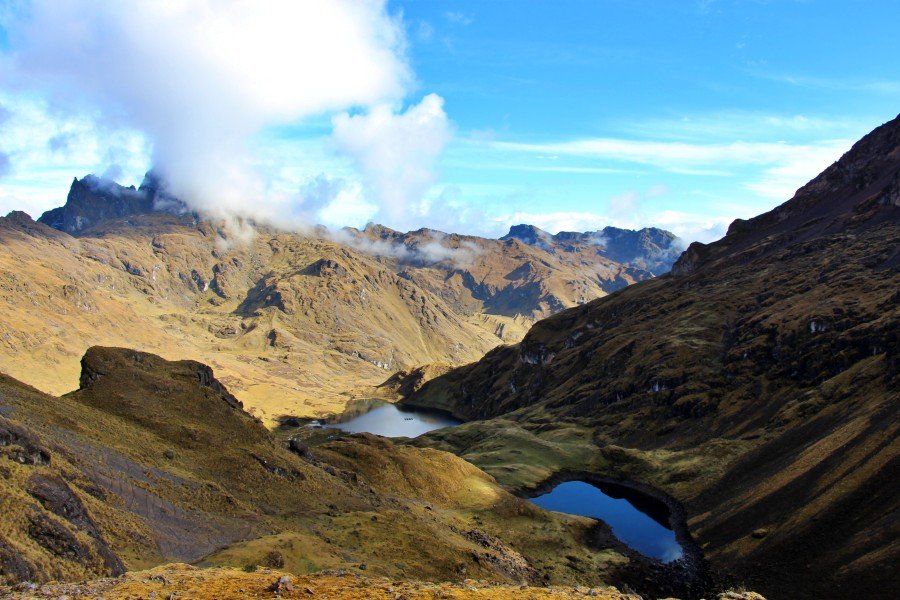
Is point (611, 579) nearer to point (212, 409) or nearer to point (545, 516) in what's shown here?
point (545, 516)

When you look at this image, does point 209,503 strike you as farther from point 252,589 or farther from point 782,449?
point 782,449

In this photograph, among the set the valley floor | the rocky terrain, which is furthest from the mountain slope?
the rocky terrain

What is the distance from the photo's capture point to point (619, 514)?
12975cm

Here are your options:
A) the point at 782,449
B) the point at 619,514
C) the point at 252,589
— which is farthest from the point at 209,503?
the point at 782,449

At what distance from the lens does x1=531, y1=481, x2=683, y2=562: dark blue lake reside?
107m

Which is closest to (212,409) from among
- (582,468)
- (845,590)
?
(845,590)

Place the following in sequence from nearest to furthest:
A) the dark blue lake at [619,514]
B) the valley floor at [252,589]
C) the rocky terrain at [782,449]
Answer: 1. the valley floor at [252,589]
2. the rocky terrain at [782,449]
3. the dark blue lake at [619,514]

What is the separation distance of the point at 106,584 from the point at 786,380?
172903 millimetres

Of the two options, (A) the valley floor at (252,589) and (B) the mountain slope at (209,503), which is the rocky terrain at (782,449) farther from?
(A) the valley floor at (252,589)

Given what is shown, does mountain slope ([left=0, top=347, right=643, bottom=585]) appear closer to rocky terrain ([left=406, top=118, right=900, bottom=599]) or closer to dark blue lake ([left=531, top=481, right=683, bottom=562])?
dark blue lake ([left=531, top=481, right=683, bottom=562])

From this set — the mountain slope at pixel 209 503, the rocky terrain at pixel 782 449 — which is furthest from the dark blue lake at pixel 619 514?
the mountain slope at pixel 209 503

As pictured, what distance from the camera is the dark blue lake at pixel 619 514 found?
4225 inches

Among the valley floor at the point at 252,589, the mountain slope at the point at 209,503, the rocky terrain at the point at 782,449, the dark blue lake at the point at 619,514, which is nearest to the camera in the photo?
the valley floor at the point at 252,589

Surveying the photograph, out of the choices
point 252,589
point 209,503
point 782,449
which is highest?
point 209,503
